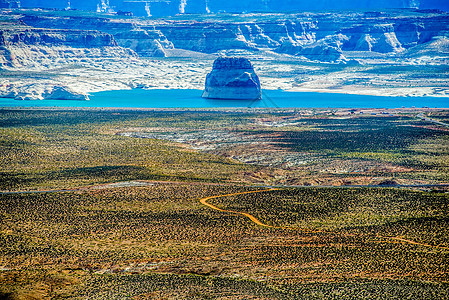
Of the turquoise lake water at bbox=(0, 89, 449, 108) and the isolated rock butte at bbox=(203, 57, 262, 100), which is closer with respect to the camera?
the turquoise lake water at bbox=(0, 89, 449, 108)

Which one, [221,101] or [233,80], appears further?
[233,80]

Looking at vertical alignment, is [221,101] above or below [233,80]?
below

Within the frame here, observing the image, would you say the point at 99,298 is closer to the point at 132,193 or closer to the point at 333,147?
the point at 132,193

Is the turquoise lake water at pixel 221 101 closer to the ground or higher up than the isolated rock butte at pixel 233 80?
closer to the ground

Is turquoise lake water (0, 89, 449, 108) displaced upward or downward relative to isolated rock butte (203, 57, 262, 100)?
downward
